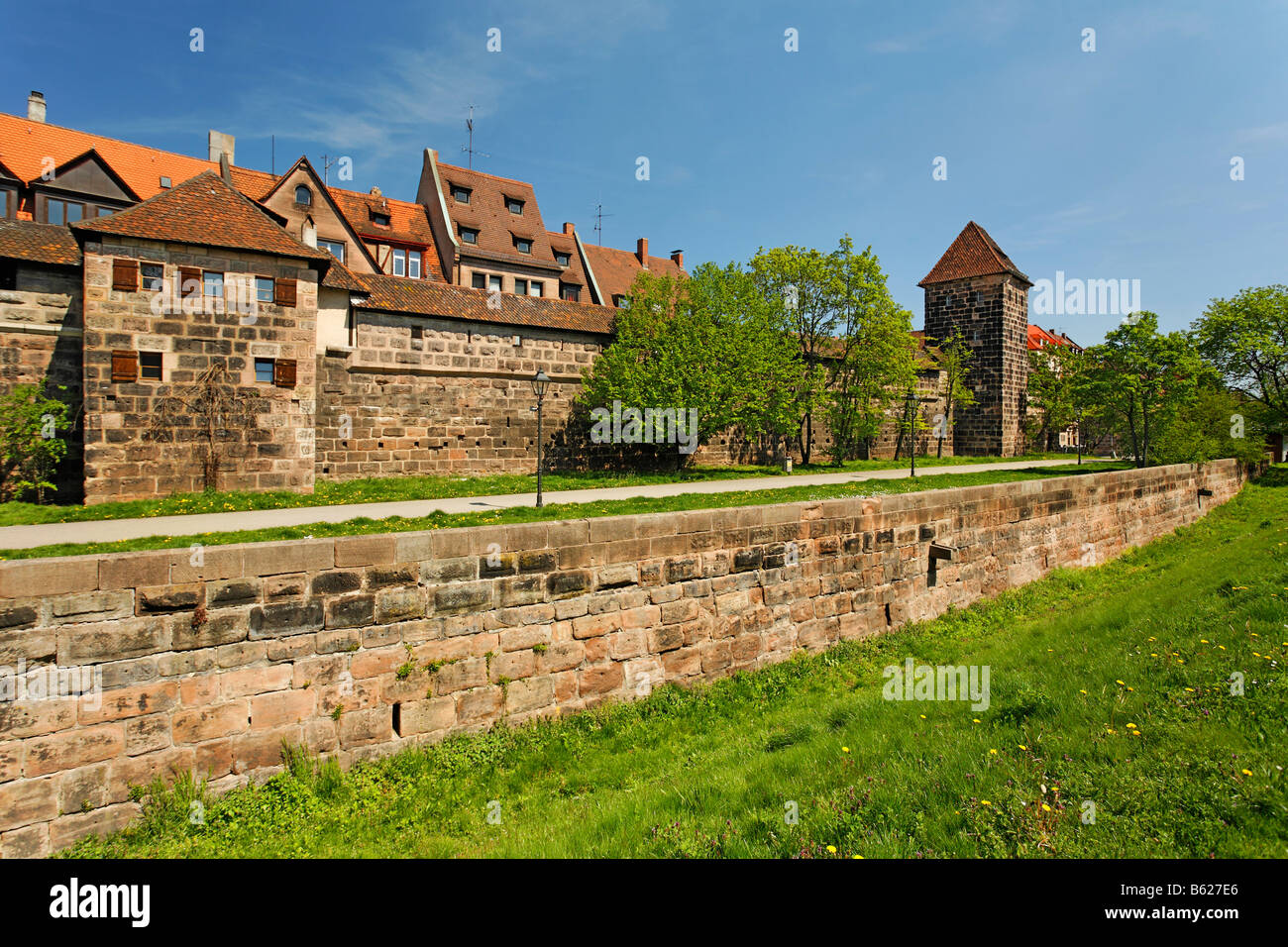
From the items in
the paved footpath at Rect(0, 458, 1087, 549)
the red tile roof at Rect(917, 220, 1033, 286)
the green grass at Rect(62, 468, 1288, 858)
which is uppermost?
the red tile roof at Rect(917, 220, 1033, 286)

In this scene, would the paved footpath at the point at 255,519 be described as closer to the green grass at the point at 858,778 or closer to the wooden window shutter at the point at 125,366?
the green grass at the point at 858,778

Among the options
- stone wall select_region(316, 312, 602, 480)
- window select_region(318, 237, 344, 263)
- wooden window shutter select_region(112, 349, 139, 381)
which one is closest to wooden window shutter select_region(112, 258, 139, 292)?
wooden window shutter select_region(112, 349, 139, 381)

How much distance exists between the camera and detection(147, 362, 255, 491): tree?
13.8 meters

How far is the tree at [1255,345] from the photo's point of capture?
35.9 metres

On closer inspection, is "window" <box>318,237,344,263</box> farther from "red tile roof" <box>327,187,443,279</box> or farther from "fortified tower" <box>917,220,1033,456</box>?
"fortified tower" <box>917,220,1033,456</box>

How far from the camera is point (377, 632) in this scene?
5.75 meters

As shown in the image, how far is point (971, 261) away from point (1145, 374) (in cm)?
1388

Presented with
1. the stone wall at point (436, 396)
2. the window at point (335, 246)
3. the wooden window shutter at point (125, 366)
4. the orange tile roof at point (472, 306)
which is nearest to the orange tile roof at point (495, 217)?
the window at point (335, 246)

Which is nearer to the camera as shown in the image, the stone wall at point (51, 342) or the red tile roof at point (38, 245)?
the stone wall at point (51, 342)

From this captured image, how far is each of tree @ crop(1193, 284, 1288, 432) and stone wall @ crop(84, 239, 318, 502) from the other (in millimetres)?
47767

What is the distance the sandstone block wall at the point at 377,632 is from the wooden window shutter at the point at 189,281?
39.9ft

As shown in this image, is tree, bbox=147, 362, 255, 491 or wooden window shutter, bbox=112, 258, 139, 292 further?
tree, bbox=147, 362, 255, 491

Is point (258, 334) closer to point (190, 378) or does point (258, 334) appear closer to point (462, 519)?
point (190, 378)

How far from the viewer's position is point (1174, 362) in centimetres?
2575
